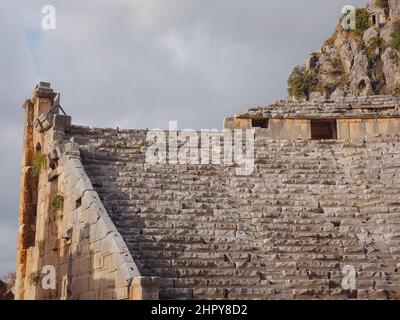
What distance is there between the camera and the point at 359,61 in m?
43.4

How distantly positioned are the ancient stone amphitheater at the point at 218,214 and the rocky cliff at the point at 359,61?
83.6ft

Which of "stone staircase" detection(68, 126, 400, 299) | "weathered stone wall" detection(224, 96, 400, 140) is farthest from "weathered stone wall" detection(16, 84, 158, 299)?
"weathered stone wall" detection(224, 96, 400, 140)

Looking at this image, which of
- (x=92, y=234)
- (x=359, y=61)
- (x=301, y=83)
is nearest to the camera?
(x=92, y=234)

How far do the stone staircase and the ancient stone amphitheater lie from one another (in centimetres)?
3

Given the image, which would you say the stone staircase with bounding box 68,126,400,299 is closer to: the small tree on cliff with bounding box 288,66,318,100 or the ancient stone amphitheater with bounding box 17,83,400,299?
the ancient stone amphitheater with bounding box 17,83,400,299

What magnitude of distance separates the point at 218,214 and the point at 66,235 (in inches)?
125

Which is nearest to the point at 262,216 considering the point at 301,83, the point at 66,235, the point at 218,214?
the point at 218,214

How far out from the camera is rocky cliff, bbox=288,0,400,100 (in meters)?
41.8

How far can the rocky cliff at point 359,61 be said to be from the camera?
4181 cm

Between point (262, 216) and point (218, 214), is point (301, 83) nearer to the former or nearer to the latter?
point (262, 216)

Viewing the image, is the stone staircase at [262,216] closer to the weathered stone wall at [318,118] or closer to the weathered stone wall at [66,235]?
the weathered stone wall at [66,235]

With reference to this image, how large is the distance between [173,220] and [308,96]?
108 feet

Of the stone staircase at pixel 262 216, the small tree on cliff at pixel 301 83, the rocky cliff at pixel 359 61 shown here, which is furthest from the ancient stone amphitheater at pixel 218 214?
the small tree on cliff at pixel 301 83
